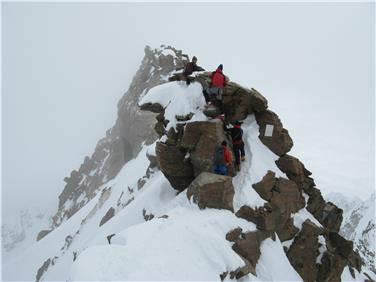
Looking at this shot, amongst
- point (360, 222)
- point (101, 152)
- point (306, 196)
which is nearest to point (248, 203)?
point (306, 196)

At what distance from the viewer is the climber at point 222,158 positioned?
1662 centimetres

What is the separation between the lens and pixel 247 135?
1986cm

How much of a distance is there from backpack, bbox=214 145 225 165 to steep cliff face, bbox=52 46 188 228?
1132 inches

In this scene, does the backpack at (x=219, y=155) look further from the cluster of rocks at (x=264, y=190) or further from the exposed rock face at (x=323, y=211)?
the exposed rock face at (x=323, y=211)

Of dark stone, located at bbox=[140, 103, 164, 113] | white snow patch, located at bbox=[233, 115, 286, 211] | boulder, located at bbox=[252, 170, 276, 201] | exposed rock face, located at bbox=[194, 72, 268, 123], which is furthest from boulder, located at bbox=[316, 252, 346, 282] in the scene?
dark stone, located at bbox=[140, 103, 164, 113]

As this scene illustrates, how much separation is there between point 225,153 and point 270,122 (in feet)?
15.5

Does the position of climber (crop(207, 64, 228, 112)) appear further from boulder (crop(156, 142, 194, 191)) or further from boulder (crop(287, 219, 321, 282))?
boulder (crop(287, 219, 321, 282))

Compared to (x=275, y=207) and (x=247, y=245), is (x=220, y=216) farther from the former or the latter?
(x=275, y=207)

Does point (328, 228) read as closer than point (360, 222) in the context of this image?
Yes

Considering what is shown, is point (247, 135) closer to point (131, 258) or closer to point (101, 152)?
point (131, 258)

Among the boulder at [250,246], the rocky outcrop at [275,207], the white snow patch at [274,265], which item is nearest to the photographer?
the boulder at [250,246]

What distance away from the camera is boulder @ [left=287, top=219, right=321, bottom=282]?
17594mm

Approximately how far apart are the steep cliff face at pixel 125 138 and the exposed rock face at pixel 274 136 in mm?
26832

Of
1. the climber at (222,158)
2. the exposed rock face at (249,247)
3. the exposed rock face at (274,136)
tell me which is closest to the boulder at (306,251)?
the exposed rock face at (249,247)
